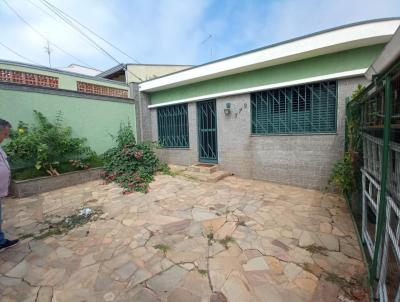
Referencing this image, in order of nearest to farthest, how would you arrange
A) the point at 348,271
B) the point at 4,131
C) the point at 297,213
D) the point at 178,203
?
the point at 348,271 → the point at 4,131 → the point at 297,213 → the point at 178,203

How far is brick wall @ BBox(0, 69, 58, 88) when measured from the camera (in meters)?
5.45

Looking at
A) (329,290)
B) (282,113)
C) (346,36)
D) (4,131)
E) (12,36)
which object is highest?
(12,36)

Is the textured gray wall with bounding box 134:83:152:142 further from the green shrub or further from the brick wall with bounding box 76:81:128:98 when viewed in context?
the green shrub

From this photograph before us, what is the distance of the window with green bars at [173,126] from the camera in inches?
293

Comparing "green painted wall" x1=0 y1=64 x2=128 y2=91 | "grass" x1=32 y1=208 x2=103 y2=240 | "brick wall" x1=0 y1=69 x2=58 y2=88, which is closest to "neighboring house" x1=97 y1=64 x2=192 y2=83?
"green painted wall" x1=0 y1=64 x2=128 y2=91

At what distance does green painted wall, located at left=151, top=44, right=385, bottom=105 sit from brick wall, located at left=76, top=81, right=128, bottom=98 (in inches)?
95.7

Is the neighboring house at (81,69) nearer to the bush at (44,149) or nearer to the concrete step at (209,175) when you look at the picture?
the bush at (44,149)

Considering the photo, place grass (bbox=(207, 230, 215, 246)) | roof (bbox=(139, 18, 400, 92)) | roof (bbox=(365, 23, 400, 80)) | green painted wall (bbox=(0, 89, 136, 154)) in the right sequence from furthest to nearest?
green painted wall (bbox=(0, 89, 136, 154)), roof (bbox=(139, 18, 400, 92)), grass (bbox=(207, 230, 215, 246)), roof (bbox=(365, 23, 400, 80))

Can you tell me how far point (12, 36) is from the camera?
33.8 ft

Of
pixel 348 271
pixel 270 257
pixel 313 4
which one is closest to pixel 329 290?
pixel 348 271

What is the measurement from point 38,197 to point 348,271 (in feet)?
20.4

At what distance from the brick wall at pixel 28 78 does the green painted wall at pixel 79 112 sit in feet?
1.68

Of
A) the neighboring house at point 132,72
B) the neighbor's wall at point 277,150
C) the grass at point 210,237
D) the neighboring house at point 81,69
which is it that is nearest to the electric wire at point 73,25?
the neighboring house at point 132,72

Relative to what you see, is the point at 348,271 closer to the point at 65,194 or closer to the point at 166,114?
the point at 65,194
